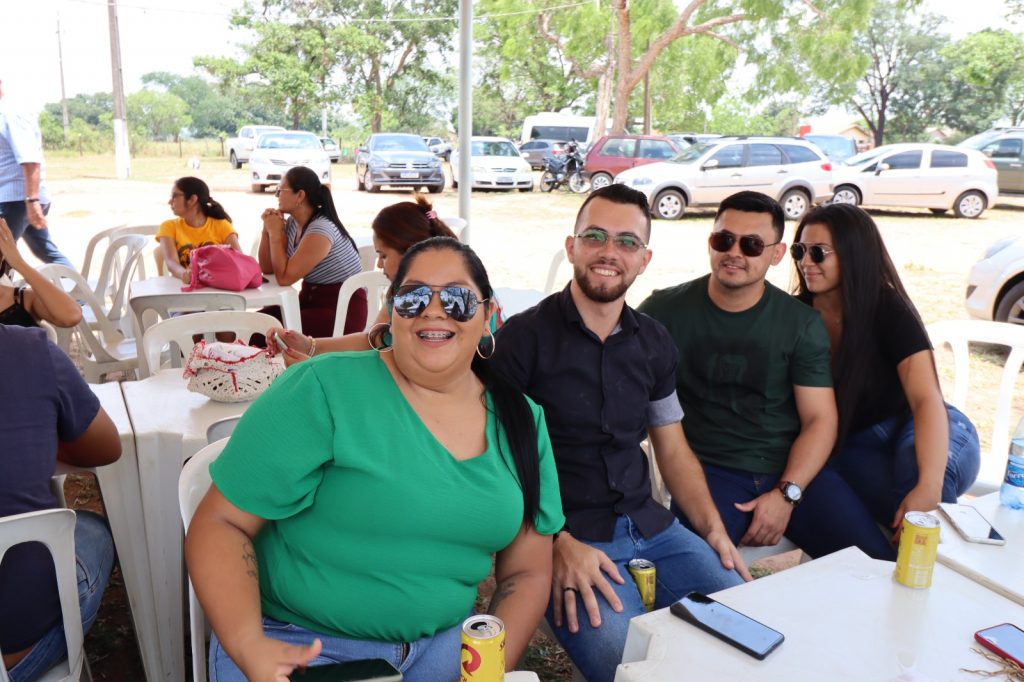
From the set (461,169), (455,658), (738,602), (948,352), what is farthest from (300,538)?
(948,352)

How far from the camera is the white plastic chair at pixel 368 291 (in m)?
4.14

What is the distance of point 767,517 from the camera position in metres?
2.46

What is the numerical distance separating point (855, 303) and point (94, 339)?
12.0 feet

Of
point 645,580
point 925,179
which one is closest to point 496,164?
point 925,179

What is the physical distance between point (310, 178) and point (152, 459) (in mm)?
2480

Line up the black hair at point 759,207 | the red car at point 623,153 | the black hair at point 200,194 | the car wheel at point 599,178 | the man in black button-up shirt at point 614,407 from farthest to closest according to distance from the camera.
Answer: the car wheel at point 599,178, the red car at point 623,153, the black hair at point 200,194, the black hair at point 759,207, the man in black button-up shirt at point 614,407

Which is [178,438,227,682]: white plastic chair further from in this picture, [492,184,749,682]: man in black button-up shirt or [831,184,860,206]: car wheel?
[831,184,860,206]: car wheel

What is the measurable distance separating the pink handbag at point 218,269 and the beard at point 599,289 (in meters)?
2.49

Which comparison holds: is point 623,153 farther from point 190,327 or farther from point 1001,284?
point 190,327

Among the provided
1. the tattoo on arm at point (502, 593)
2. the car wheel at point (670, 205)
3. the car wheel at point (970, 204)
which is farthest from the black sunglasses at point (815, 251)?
the car wheel at point (970, 204)

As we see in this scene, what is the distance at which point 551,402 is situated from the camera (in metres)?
2.25

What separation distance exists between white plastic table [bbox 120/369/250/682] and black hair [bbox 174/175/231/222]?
2.97 meters

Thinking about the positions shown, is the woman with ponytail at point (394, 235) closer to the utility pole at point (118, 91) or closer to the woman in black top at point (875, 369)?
the woman in black top at point (875, 369)

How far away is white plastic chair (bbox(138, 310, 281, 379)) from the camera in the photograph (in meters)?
3.08
